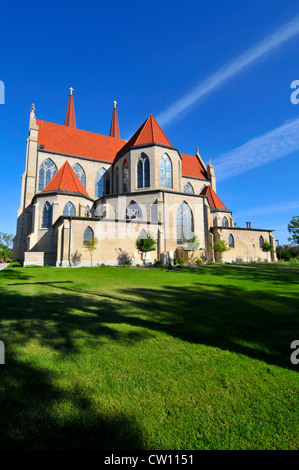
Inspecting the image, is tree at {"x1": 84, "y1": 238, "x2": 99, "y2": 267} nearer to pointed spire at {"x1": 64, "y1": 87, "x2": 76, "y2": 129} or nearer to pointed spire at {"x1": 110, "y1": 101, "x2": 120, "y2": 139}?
pointed spire at {"x1": 64, "y1": 87, "x2": 76, "y2": 129}

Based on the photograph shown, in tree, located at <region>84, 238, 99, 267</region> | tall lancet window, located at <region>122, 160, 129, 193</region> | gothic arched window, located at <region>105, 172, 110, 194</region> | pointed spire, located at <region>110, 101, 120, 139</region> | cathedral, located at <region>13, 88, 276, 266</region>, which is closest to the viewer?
tree, located at <region>84, 238, 99, 267</region>

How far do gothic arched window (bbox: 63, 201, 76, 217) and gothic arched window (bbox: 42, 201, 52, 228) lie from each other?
186cm

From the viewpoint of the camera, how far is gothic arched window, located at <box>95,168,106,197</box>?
37.1 metres

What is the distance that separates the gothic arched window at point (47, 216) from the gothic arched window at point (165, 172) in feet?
50.8

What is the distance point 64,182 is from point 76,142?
12.5 m

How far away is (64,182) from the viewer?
97.8 ft

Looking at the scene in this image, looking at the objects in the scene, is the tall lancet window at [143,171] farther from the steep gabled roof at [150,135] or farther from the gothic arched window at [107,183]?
the gothic arched window at [107,183]

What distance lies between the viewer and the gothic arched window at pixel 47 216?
2803 cm

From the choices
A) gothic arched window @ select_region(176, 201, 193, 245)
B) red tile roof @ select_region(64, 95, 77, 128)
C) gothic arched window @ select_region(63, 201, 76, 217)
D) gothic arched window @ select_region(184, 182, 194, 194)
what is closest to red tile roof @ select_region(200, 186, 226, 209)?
gothic arched window @ select_region(184, 182, 194, 194)

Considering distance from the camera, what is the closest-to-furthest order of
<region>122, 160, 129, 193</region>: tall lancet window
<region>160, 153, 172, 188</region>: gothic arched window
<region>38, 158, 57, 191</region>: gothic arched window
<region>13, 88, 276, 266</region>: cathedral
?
<region>13, 88, 276, 266</region>: cathedral → <region>160, 153, 172, 188</region>: gothic arched window → <region>38, 158, 57, 191</region>: gothic arched window → <region>122, 160, 129, 193</region>: tall lancet window
